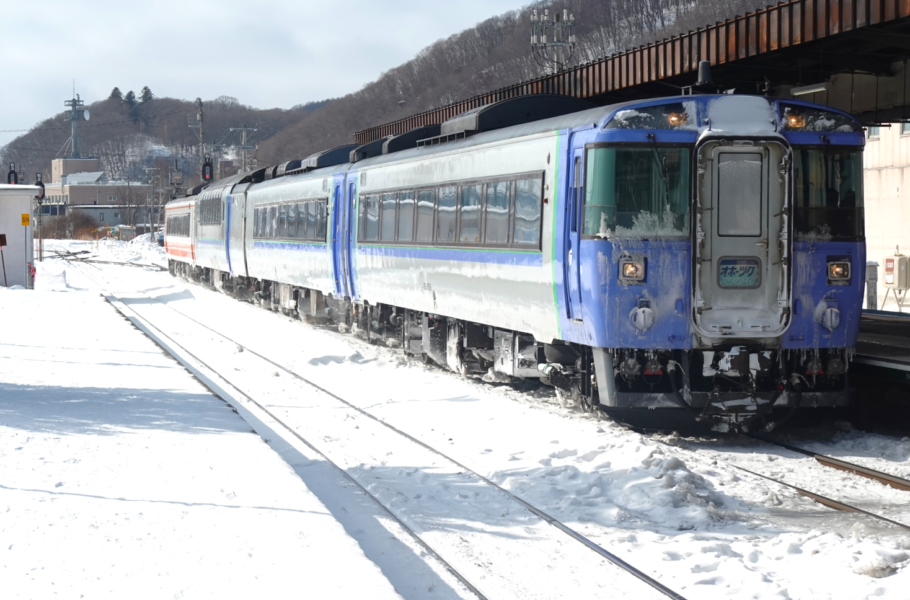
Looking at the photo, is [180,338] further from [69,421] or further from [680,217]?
[680,217]

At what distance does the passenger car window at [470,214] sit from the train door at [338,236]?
19.8 ft

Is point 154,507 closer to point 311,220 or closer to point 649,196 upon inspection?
point 649,196

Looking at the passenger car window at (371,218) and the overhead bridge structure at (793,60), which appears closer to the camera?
the overhead bridge structure at (793,60)

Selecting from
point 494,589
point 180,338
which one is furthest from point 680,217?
point 180,338

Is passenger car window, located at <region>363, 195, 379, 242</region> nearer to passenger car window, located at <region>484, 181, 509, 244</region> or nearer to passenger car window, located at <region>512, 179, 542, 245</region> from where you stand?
passenger car window, located at <region>484, 181, 509, 244</region>

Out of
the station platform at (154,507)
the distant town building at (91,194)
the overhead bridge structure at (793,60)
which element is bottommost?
the station platform at (154,507)

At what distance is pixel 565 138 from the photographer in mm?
10406

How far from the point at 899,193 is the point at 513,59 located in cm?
11932

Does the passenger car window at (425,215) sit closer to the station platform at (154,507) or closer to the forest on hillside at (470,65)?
the station platform at (154,507)

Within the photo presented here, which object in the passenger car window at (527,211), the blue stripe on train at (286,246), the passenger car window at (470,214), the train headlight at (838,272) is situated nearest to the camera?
the train headlight at (838,272)

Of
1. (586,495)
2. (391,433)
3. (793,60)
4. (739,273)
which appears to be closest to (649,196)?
(739,273)

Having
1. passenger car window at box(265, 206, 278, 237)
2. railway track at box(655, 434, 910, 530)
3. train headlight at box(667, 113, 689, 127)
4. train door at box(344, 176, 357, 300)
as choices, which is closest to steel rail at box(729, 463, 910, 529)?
railway track at box(655, 434, 910, 530)

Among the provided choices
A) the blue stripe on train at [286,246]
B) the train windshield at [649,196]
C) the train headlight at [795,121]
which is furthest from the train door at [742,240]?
the blue stripe on train at [286,246]

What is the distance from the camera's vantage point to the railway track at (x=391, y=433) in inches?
245
